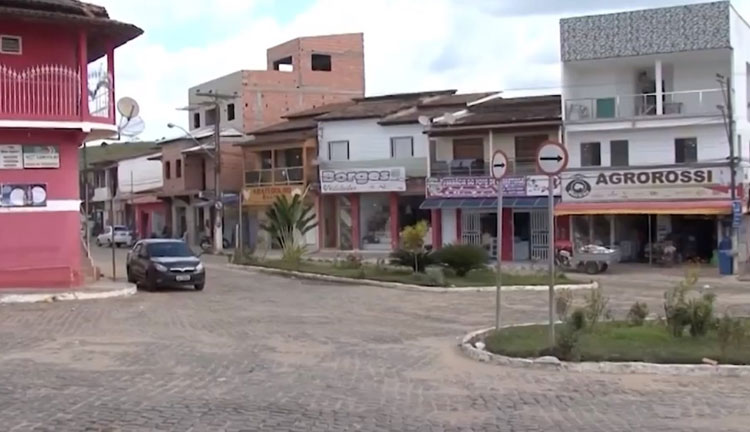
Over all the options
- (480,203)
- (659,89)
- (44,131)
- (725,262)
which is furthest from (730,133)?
(44,131)

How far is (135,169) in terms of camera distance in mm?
78562

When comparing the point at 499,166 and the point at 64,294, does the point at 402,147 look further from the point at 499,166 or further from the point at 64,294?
the point at 499,166

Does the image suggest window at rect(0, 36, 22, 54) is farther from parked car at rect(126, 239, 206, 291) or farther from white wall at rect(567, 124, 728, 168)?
white wall at rect(567, 124, 728, 168)

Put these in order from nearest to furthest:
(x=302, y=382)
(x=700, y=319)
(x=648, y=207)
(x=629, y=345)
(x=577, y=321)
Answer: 1. (x=302, y=382)
2. (x=629, y=345)
3. (x=700, y=319)
4. (x=577, y=321)
5. (x=648, y=207)

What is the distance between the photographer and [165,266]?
28.7 metres

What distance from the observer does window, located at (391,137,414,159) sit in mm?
51091

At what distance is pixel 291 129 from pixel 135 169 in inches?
1018

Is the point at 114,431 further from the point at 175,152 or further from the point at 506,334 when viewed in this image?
the point at 175,152

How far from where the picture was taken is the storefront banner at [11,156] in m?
25.7

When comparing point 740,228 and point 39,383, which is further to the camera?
point 740,228

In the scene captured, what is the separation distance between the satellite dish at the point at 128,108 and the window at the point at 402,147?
21.1 m

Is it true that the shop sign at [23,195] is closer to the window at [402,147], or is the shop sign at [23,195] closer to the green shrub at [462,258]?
the green shrub at [462,258]

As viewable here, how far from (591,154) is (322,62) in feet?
99.6

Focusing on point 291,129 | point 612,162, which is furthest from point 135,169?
point 612,162
